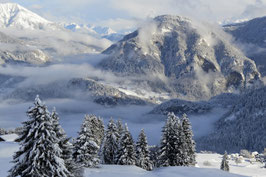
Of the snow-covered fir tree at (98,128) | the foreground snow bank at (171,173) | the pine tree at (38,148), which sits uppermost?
the snow-covered fir tree at (98,128)

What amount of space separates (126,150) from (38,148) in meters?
34.4

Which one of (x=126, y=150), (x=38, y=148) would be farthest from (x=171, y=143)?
(x=38, y=148)

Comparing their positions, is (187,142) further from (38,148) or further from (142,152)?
(38,148)

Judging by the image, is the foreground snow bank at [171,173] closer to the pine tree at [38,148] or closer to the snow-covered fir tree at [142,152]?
the snow-covered fir tree at [142,152]

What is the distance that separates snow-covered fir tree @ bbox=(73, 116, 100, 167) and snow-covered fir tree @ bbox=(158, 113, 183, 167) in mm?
14641

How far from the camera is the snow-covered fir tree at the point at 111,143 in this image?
59.3 metres

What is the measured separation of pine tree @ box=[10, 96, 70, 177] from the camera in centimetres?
2286

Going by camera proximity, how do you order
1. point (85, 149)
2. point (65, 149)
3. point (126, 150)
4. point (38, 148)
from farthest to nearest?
1. point (126, 150)
2. point (85, 149)
3. point (65, 149)
4. point (38, 148)

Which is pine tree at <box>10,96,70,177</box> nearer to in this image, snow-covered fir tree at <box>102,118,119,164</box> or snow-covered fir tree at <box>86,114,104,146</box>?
snow-covered fir tree at <box>102,118,119,164</box>

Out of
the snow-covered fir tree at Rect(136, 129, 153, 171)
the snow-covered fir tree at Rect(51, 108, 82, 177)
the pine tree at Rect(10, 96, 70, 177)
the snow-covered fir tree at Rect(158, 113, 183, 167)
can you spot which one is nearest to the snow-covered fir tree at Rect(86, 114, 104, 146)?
the snow-covered fir tree at Rect(136, 129, 153, 171)

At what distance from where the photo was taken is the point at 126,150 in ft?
184

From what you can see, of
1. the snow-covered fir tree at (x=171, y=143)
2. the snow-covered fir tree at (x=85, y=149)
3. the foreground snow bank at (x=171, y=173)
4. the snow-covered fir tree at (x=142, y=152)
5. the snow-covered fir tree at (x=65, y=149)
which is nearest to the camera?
the snow-covered fir tree at (x=65, y=149)

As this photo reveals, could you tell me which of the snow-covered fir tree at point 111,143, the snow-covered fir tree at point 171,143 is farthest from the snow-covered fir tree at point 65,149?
the snow-covered fir tree at point 111,143

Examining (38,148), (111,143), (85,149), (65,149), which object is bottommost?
(38,148)
